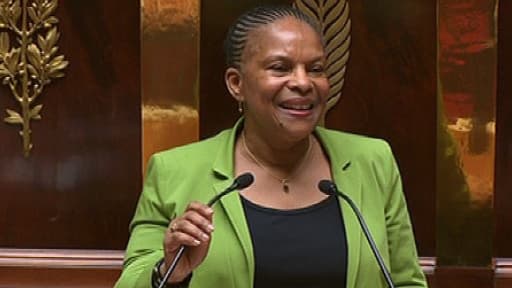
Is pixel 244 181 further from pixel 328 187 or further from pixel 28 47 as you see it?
pixel 28 47

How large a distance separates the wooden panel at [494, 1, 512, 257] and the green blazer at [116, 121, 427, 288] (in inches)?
25.6

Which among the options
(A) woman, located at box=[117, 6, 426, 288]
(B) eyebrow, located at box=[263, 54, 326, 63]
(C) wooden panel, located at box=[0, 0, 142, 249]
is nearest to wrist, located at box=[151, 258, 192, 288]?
(A) woman, located at box=[117, 6, 426, 288]

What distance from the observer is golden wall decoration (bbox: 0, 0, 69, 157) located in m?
2.25

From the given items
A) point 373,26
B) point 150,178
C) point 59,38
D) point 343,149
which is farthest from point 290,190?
point 59,38

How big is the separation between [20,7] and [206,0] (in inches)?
15.9

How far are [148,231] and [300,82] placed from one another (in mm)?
326

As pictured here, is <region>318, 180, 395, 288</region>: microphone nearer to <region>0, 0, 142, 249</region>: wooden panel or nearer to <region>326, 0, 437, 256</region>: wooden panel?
<region>326, 0, 437, 256</region>: wooden panel

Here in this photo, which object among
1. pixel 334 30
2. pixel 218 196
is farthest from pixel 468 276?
pixel 218 196

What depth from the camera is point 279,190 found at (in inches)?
63.3

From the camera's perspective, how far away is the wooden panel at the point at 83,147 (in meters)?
2.26

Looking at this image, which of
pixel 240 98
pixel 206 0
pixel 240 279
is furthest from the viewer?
pixel 206 0

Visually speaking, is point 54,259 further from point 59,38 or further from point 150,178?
point 150,178

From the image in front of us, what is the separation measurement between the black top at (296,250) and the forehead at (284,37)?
0.24m

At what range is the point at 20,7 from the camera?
2244 millimetres
